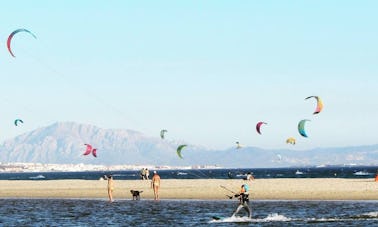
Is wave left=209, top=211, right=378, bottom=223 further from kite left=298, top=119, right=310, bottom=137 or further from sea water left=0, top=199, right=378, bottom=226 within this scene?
kite left=298, top=119, right=310, bottom=137

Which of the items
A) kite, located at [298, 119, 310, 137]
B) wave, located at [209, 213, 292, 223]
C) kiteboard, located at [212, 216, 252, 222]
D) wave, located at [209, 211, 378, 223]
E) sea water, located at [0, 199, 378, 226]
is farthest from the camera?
kite, located at [298, 119, 310, 137]

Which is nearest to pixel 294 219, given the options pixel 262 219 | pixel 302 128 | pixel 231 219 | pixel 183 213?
pixel 262 219

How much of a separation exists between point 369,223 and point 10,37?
26.8 m

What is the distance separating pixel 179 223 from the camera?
34562mm

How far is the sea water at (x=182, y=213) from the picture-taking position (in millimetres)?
35125

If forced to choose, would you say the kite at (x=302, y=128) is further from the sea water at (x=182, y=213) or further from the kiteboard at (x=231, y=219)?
the kiteboard at (x=231, y=219)

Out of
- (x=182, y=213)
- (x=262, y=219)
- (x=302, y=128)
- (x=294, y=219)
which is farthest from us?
(x=302, y=128)

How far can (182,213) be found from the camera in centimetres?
3978

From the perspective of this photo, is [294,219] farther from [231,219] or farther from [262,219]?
[231,219]

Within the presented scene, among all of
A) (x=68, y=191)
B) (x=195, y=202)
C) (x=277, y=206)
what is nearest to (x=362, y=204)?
(x=277, y=206)

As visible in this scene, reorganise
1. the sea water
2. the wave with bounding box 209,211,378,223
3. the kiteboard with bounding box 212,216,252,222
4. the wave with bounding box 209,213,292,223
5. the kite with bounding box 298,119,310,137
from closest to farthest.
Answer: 1. the wave with bounding box 209,211,378,223
2. the sea water
3. the wave with bounding box 209,213,292,223
4. the kiteboard with bounding box 212,216,252,222
5. the kite with bounding box 298,119,310,137

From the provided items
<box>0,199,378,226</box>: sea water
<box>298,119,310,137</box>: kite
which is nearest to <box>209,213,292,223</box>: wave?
<box>0,199,378,226</box>: sea water

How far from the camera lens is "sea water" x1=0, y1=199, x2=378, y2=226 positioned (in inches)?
1383

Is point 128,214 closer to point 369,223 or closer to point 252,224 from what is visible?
point 252,224
